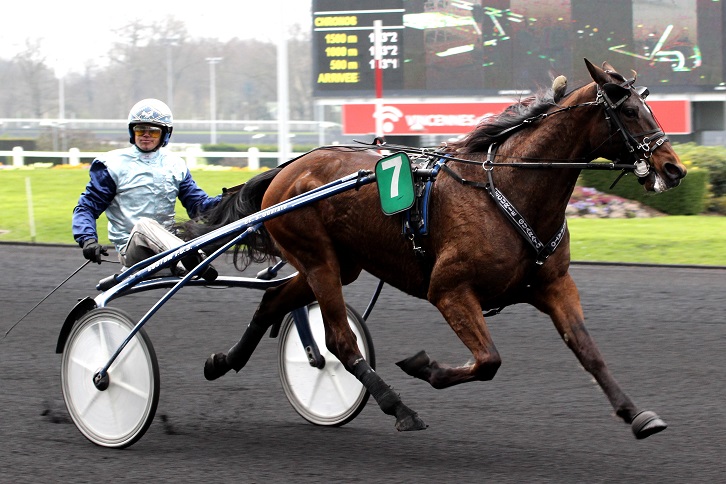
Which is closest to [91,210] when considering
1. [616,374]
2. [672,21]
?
[616,374]

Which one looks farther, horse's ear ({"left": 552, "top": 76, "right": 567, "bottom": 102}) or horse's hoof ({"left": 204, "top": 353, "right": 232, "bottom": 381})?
horse's hoof ({"left": 204, "top": 353, "right": 232, "bottom": 381})

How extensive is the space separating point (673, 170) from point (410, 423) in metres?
1.29

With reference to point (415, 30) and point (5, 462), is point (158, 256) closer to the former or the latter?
point (5, 462)

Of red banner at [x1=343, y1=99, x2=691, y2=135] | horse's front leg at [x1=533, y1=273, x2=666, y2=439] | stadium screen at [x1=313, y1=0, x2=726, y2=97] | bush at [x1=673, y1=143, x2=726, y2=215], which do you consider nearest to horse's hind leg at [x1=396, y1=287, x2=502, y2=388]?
horse's front leg at [x1=533, y1=273, x2=666, y2=439]

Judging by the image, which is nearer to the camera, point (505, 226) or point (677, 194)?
point (505, 226)

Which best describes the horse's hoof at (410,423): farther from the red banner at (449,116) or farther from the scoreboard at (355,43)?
the scoreboard at (355,43)

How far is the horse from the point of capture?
3758 millimetres

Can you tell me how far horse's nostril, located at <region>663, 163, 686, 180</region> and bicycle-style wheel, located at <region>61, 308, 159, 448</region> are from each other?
6.76 ft

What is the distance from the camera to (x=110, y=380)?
14.5ft

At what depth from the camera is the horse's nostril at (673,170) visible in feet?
11.9

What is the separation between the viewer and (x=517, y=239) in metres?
3.87

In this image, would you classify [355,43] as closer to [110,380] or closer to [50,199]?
[50,199]

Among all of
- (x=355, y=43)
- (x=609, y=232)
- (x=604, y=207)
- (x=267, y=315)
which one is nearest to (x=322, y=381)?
(x=267, y=315)

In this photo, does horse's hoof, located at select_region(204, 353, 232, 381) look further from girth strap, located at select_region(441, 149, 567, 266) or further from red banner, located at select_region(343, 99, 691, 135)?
red banner, located at select_region(343, 99, 691, 135)
